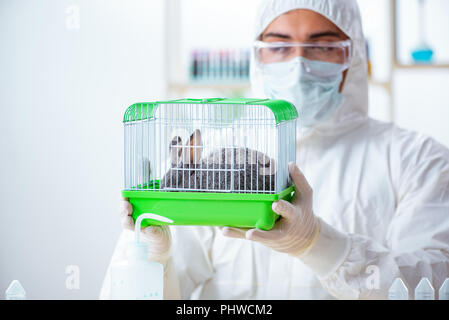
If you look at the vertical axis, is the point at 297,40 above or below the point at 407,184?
above

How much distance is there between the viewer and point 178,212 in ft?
2.98

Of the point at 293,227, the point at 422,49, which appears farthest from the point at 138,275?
the point at 422,49

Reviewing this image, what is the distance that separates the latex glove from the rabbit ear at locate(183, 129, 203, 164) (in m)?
0.13

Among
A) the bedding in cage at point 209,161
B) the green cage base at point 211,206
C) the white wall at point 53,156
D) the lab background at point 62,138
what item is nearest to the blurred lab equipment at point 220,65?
the lab background at point 62,138

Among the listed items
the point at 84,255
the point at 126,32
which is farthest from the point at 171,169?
the point at 126,32

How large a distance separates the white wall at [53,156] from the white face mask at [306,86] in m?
0.43

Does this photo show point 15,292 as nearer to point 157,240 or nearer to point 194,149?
point 157,240

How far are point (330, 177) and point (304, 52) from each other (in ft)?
1.02

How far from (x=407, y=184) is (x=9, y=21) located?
0.98m

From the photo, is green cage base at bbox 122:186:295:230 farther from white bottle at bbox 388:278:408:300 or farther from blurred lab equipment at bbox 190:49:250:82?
blurred lab equipment at bbox 190:49:250:82

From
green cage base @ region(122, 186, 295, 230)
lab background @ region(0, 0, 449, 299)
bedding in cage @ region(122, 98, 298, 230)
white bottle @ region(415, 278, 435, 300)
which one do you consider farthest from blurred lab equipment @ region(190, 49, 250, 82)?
green cage base @ region(122, 186, 295, 230)

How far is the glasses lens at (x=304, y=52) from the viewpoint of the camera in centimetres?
138

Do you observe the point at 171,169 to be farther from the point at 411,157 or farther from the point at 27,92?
the point at 411,157

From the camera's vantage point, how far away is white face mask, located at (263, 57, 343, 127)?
1.36 meters
